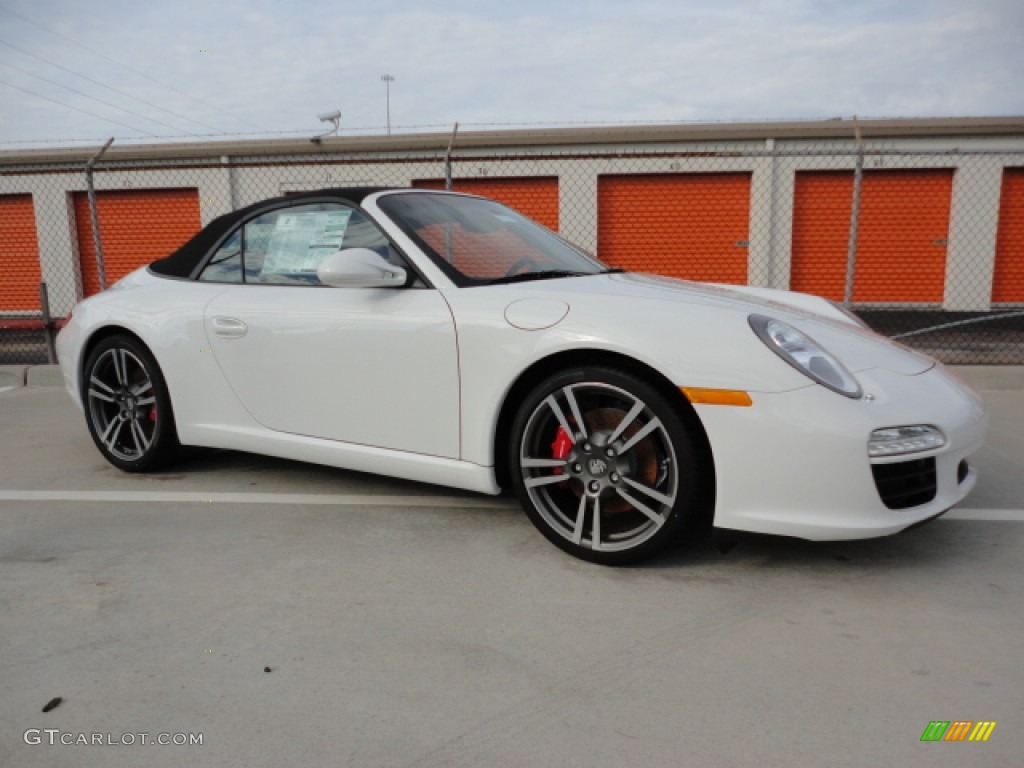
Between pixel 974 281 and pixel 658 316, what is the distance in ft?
49.6

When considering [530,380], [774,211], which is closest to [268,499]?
[530,380]

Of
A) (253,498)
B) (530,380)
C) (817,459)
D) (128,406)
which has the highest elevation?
(530,380)

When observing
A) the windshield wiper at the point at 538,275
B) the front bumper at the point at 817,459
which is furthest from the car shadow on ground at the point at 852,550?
the windshield wiper at the point at 538,275

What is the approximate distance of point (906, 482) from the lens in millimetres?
2338

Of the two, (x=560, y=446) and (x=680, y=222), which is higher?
(x=680, y=222)

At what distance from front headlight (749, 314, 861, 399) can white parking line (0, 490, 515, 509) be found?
53.0 inches

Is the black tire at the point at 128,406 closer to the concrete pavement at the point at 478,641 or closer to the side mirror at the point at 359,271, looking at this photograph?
the concrete pavement at the point at 478,641

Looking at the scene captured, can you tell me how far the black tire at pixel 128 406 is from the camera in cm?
365

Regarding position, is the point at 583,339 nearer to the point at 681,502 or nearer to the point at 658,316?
the point at 658,316

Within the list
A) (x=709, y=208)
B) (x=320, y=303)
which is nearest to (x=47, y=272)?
(x=709, y=208)

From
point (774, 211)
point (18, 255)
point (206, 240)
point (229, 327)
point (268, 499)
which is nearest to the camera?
point (229, 327)

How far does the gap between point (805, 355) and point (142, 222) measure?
16.5m

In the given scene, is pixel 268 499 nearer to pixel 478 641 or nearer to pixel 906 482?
pixel 478 641

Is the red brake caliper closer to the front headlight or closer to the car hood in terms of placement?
the car hood
